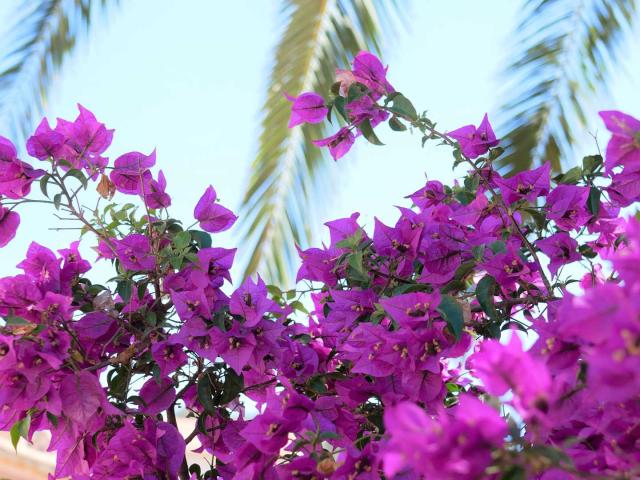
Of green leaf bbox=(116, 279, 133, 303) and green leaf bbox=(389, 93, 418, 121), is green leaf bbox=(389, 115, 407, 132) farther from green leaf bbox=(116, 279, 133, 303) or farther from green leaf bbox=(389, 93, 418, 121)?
green leaf bbox=(116, 279, 133, 303)

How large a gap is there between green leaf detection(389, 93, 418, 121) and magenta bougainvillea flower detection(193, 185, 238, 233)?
0.27 m

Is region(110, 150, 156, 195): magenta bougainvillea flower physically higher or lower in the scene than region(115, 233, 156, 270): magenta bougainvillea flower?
higher

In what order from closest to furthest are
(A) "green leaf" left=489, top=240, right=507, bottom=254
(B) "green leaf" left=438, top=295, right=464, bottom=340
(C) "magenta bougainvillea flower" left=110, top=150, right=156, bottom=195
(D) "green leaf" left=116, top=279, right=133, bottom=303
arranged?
(B) "green leaf" left=438, top=295, right=464, bottom=340 < (A) "green leaf" left=489, top=240, right=507, bottom=254 < (D) "green leaf" left=116, top=279, right=133, bottom=303 < (C) "magenta bougainvillea flower" left=110, top=150, right=156, bottom=195

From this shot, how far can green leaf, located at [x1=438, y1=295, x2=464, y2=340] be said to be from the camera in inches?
35.8

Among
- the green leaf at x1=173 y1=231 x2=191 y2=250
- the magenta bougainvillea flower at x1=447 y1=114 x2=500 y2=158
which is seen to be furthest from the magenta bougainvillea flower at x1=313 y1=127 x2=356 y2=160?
the green leaf at x1=173 y1=231 x2=191 y2=250

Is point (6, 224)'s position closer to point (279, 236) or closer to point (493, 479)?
point (493, 479)

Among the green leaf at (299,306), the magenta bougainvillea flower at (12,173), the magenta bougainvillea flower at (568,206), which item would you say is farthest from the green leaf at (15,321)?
the magenta bougainvillea flower at (568,206)

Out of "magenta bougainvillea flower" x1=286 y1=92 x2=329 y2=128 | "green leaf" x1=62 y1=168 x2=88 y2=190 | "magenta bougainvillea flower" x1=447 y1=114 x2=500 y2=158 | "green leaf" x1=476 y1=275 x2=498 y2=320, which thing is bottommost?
"green leaf" x1=476 y1=275 x2=498 y2=320

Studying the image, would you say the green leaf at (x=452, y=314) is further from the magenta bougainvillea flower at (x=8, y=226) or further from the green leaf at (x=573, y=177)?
the magenta bougainvillea flower at (x=8, y=226)

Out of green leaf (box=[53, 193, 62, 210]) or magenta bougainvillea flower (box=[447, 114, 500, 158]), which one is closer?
green leaf (box=[53, 193, 62, 210])

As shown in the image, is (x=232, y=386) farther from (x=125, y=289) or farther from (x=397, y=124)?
(x=397, y=124)

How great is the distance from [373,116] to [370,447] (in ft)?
1.63

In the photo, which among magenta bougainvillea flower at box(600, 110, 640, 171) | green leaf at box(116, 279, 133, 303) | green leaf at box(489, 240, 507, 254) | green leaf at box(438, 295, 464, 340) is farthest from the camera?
green leaf at box(116, 279, 133, 303)

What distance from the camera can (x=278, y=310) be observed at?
3.65 feet
